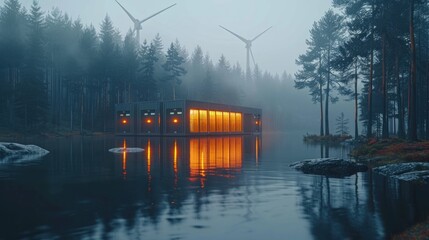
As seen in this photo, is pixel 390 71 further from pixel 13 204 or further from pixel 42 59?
pixel 42 59

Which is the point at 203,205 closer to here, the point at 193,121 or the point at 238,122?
the point at 193,121

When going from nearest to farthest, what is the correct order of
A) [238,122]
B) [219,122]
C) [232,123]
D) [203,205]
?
1. [203,205]
2. [219,122]
3. [232,123]
4. [238,122]

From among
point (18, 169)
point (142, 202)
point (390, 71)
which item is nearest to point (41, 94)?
point (18, 169)

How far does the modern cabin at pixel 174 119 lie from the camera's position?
2410 inches

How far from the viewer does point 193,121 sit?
6262cm

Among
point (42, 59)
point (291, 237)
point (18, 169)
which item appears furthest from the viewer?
point (42, 59)

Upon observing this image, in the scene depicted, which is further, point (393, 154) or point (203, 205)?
point (393, 154)

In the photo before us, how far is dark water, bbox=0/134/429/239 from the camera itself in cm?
709

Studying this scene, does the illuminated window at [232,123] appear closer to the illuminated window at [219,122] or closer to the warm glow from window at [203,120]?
the illuminated window at [219,122]

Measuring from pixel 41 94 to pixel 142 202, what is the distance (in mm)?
59828

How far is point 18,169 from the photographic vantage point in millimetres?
16859

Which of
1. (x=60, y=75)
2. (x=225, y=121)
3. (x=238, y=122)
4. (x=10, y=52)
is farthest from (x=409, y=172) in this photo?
(x=60, y=75)

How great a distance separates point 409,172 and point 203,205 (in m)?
9.94

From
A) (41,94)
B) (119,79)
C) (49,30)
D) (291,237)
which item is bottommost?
(291,237)
